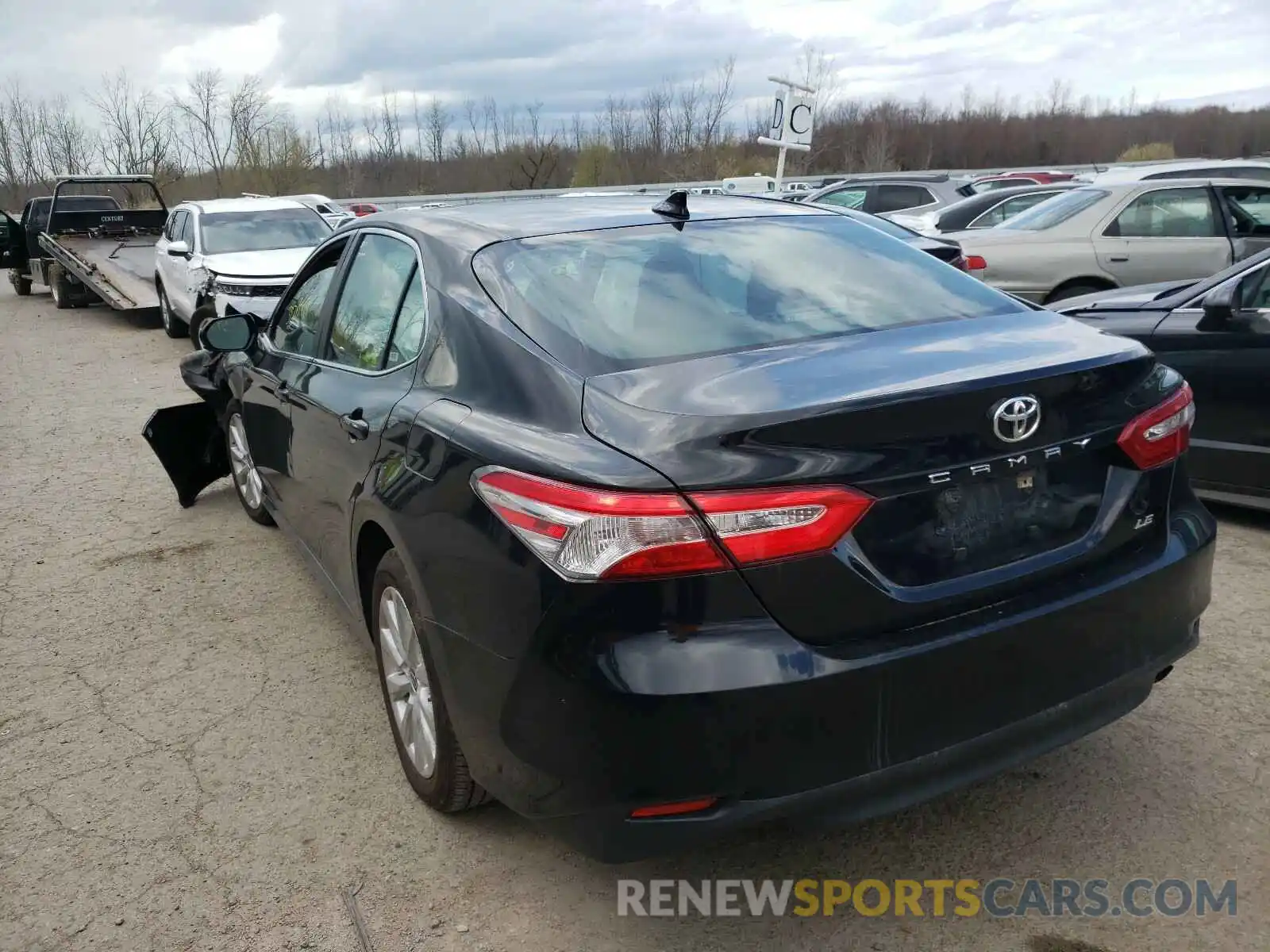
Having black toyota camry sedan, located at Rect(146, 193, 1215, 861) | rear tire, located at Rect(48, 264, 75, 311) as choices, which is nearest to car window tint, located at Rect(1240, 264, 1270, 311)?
black toyota camry sedan, located at Rect(146, 193, 1215, 861)

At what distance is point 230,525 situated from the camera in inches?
232

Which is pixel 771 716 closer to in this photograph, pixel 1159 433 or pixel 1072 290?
pixel 1159 433

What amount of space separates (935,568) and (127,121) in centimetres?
5715

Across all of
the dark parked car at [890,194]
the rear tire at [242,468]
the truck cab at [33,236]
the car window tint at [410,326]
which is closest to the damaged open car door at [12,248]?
the truck cab at [33,236]

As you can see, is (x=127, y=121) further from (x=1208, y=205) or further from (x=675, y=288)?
(x=675, y=288)

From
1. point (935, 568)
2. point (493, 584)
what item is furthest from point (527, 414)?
point (935, 568)

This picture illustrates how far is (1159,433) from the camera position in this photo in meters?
2.64

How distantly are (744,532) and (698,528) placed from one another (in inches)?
3.6

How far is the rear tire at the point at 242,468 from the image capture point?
18.0 ft

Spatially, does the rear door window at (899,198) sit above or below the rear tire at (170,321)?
above

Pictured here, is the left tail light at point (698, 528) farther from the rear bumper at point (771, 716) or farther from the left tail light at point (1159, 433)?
the left tail light at point (1159, 433)

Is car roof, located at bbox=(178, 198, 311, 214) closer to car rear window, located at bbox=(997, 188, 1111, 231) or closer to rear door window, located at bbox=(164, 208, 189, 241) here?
rear door window, located at bbox=(164, 208, 189, 241)

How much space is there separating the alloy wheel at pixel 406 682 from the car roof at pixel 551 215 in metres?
1.07

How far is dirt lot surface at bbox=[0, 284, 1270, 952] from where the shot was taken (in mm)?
2605
